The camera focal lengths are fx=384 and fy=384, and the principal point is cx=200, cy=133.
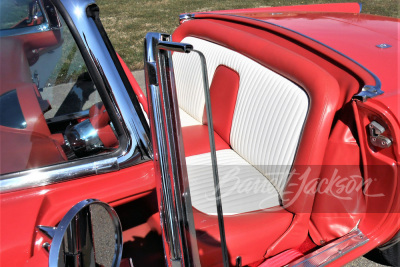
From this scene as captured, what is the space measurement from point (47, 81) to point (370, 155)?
1.12 meters

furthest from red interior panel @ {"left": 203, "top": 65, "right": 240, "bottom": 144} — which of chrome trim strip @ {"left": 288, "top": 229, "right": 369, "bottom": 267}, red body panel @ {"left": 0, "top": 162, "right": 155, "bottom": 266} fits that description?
red body panel @ {"left": 0, "top": 162, "right": 155, "bottom": 266}

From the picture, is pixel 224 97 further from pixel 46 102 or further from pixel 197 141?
pixel 46 102

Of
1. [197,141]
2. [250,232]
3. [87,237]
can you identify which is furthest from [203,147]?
[87,237]

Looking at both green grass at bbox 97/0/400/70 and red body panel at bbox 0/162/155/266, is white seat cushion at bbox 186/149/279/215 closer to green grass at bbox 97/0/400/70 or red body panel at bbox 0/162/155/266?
red body panel at bbox 0/162/155/266

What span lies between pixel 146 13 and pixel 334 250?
640cm

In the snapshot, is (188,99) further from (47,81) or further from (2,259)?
(2,259)

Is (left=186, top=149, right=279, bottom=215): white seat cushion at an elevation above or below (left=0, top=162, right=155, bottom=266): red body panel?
below

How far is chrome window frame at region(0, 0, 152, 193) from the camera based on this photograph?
1.05 metres

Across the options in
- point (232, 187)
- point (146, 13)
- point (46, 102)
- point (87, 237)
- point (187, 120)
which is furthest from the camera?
point (146, 13)

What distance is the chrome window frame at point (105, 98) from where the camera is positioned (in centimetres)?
105

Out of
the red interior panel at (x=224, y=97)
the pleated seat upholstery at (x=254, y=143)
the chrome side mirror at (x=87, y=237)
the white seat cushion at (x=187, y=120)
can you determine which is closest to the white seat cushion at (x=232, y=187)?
the pleated seat upholstery at (x=254, y=143)

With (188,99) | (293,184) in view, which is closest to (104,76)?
(293,184)

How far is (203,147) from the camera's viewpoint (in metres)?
2.01

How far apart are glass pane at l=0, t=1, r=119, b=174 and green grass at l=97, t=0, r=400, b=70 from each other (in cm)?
343
